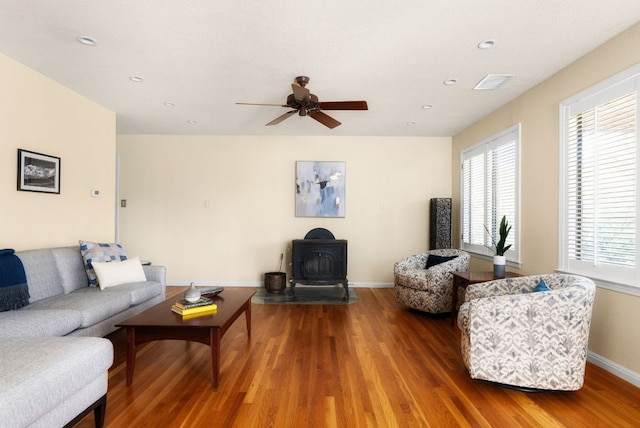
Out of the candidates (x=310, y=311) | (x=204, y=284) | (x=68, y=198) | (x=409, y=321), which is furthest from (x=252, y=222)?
(x=409, y=321)

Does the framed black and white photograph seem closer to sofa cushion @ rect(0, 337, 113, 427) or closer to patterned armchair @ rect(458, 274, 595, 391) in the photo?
sofa cushion @ rect(0, 337, 113, 427)

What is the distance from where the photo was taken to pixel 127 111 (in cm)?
445

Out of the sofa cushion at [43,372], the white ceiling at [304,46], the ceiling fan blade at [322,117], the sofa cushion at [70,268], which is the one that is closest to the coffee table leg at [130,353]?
the sofa cushion at [43,372]

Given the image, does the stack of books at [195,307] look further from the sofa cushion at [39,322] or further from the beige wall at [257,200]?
the beige wall at [257,200]

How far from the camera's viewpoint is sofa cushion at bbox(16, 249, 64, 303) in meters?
2.83

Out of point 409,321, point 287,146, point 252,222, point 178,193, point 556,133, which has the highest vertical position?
point 287,146

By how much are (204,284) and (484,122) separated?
4.84 metres

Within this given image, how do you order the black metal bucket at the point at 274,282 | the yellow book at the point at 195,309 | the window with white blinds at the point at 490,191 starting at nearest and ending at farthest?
the yellow book at the point at 195,309
the window with white blinds at the point at 490,191
the black metal bucket at the point at 274,282

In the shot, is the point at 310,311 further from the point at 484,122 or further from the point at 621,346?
the point at 484,122

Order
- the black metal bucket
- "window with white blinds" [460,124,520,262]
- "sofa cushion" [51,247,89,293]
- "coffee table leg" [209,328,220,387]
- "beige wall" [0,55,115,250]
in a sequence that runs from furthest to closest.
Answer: the black metal bucket
"window with white blinds" [460,124,520,262]
"sofa cushion" [51,247,89,293]
"beige wall" [0,55,115,250]
"coffee table leg" [209,328,220,387]

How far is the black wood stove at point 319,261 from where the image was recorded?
5.02 m

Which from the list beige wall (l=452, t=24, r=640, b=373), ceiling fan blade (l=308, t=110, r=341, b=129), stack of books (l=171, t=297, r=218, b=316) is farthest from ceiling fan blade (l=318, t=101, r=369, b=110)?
stack of books (l=171, t=297, r=218, b=316)

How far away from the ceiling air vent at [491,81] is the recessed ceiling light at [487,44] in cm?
61

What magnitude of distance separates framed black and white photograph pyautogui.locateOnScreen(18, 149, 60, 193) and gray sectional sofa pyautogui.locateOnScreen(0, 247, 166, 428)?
65 centimetres
